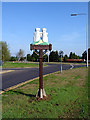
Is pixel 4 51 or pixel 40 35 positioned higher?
pixel 4 51

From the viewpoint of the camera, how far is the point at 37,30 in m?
6.53

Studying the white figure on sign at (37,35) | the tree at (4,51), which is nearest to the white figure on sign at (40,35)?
the white figure on sign at (37,35)

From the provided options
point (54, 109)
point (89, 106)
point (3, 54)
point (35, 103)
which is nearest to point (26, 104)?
point (35, 103)

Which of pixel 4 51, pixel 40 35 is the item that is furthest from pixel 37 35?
pixel 4 51

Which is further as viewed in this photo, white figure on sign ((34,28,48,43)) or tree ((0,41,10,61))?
tree ((0,41,10,61))

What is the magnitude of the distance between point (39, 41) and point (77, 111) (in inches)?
129

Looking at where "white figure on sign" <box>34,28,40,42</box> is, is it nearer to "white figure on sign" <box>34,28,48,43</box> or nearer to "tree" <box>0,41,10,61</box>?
"white figure on sign" <box>34,28,48,43</box>

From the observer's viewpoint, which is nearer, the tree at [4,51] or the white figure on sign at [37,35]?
the white figure on sign at [37,35]

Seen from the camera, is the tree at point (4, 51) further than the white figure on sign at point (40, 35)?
Yes

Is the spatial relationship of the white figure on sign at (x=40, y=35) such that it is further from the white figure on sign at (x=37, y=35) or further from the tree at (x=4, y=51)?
the tree at (x=4, y=51)

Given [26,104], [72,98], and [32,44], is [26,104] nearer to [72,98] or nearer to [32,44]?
[72,98]

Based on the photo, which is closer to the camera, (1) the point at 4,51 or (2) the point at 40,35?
(2) the point at 40,35

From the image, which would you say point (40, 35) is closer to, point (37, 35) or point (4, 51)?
point (37, 35)

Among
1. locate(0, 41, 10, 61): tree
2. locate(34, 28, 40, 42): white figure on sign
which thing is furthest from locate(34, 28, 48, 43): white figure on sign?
locate(0, 41, 10, 61): tree
